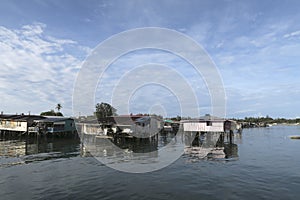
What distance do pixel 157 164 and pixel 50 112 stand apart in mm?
76447

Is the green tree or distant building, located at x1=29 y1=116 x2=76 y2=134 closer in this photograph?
distant building, located at x1=29 y1=116 x2=76 y2=134

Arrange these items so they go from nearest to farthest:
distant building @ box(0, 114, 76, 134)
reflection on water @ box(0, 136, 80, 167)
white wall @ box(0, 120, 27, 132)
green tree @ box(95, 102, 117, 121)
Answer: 1. reflection on water @ box(0, 136, 80, 167)
2. distant building @ box(0, 114, 76, 134)
3. white wall @ box(0, 120, 27, 132)
4. green tree @ box(95, 102, 117, 121)

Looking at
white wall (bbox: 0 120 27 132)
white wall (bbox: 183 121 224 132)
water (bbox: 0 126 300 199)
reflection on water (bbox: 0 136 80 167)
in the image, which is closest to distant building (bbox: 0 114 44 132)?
white wall (bbox: 0 120 27 132)

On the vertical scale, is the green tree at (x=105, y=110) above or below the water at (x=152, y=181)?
above

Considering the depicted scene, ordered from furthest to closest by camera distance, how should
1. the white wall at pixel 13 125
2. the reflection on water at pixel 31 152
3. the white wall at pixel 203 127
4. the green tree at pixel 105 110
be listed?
the green tree at pixel 105 110 → the white wall at pixel 13 125 → the white wall at pixel 203 127 → the reflection on water at pixel 31 152

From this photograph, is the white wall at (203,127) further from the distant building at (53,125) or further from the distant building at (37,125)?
the distant building at (37,125)

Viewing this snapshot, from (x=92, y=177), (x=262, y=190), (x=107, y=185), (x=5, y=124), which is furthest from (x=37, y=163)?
(x=5, y=124)

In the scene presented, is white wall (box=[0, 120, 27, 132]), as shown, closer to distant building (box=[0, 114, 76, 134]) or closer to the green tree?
distant building (box=[0, 114, 76, 134])

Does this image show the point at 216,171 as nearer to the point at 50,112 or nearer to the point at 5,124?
the point at 5,124

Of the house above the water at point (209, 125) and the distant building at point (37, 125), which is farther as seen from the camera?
the distant building at point (37, 125)

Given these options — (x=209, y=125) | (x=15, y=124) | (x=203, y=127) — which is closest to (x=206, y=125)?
(x=209, y=125)

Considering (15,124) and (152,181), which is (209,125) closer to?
(152,181)

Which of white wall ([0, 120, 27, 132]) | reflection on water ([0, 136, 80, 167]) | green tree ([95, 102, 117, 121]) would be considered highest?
green tree ([95, 102, 117, 121])

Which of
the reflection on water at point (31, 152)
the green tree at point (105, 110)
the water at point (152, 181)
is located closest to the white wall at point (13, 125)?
the reflection on water at point (31, 152)
